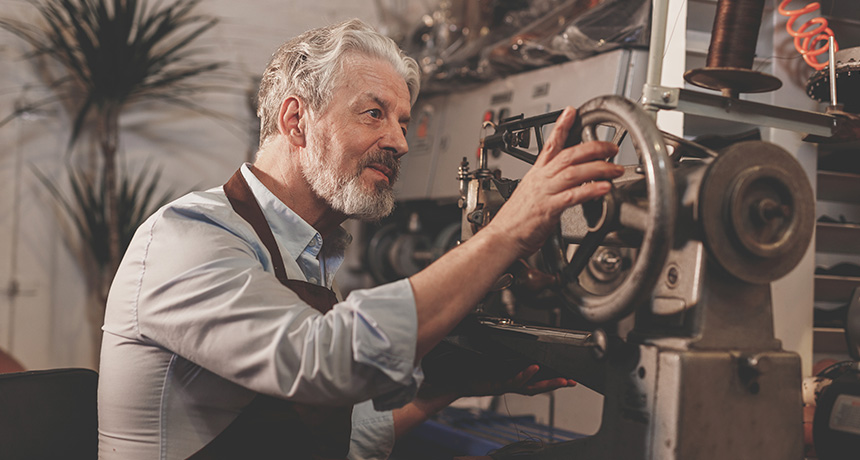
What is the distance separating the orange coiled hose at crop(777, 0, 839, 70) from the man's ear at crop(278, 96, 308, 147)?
4.29ft

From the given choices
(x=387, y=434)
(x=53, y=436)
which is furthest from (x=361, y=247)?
(x=53, y=436)

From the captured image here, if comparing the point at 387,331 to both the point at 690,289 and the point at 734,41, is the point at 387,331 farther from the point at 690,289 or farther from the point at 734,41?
the point at 734,41

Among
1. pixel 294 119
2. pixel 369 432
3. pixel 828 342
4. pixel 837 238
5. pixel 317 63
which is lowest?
pixel 369 432

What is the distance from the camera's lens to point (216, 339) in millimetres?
1064

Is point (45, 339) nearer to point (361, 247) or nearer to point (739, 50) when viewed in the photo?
point (361, 247)

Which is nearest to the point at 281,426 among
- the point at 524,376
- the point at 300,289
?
the point at 300,289

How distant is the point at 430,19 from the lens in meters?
3.99

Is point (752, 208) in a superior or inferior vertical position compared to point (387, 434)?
superior

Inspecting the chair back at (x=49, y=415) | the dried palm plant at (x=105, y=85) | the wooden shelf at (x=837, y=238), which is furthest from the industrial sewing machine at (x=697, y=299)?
the dried palm plant at (x=105, y=85)

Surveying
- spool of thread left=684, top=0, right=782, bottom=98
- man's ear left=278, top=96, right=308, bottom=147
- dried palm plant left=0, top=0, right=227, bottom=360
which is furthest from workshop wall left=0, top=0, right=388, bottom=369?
spool of thread left=684, top=0, right=782, bottom=98

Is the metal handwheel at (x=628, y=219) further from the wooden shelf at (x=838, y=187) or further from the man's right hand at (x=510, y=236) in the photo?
the wooden shelf at (x=838, y=187)

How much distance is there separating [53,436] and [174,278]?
1.62 feet

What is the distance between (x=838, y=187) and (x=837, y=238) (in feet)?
0.52

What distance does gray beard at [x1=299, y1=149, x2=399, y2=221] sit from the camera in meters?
1.56
